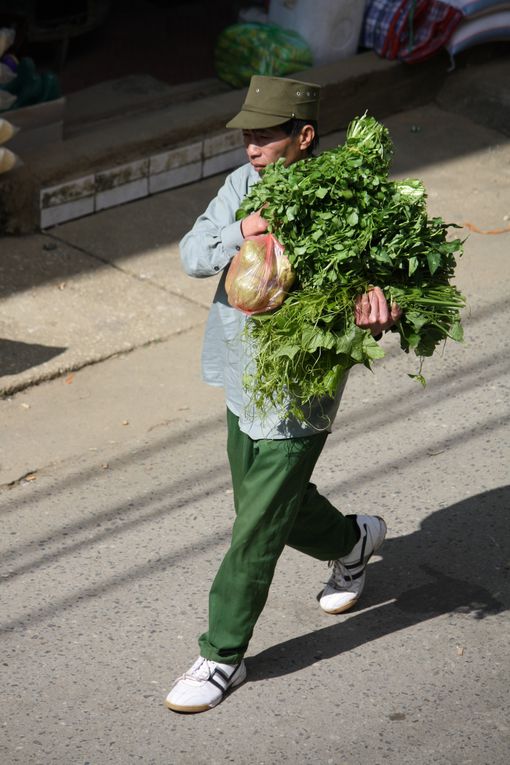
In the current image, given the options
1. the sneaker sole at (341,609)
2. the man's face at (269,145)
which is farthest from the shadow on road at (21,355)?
the man's face at (269,145)

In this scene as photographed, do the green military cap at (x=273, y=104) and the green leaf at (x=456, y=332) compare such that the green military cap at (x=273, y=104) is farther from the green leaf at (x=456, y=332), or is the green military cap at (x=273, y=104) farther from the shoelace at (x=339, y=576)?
the shoelace at (x=339, y=576)

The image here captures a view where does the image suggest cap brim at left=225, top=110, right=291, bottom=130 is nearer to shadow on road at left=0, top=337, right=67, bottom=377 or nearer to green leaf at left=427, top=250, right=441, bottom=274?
green leaf at left=427, top=250, right=441, bottom=274

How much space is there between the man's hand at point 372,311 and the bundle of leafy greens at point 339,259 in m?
0.02

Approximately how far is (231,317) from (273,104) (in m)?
0.66

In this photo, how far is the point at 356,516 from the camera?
173 inches

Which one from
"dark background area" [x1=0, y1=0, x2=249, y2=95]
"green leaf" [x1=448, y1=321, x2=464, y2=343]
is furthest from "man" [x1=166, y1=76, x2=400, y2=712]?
"dark background area" [x1=0, y1=0, x2=249, y2=95]

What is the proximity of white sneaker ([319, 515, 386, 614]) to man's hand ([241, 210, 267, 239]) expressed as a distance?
4.45ft

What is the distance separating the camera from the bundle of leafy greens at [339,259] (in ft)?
11.0

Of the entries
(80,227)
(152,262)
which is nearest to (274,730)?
(152,262)

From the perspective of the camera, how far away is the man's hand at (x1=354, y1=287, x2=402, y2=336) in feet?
11.2

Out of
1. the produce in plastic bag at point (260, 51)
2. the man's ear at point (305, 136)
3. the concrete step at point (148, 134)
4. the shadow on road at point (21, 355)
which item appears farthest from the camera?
the produce in plastic bag at point (260, 51)

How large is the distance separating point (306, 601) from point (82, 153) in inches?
145

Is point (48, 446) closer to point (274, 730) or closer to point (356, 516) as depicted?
point (356, 516)

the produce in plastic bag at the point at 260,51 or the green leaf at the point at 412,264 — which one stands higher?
the green leaf at the point at 412,264
